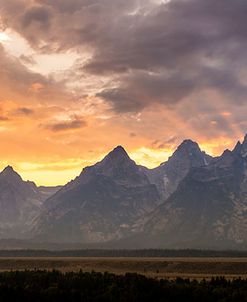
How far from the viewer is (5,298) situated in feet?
646

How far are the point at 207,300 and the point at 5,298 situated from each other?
64.0m

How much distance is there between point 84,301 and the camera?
199625 mm

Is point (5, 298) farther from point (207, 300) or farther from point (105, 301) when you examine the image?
point (207, 300)

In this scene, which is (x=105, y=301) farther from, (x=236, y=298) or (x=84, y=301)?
(x=236, y=298)

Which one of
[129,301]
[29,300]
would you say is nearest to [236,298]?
[129,301]

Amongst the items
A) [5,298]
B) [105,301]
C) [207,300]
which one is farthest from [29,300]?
[207,300]

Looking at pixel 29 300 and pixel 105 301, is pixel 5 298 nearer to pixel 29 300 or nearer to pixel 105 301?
pixel 29 300

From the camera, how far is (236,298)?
19475 cm

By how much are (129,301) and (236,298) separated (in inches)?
1326

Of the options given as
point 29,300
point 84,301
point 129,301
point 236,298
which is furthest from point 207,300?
point 29,300

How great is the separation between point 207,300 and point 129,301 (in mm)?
24921

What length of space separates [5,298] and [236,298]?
72.3 meters

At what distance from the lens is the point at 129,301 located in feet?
655

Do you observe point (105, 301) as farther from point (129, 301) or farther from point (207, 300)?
point (207, 300)
